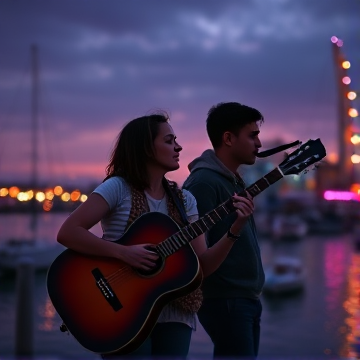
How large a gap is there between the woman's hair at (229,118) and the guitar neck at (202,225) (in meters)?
0.45

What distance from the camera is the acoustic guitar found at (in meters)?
2.37

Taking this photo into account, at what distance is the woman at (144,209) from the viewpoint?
244 cm

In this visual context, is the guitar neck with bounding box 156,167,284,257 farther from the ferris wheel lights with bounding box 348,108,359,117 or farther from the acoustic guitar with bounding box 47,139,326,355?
the ferris wheel lights with bounding box 348,108,359,117

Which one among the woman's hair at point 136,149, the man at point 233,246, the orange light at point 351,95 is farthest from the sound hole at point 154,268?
the orange light at point 351,95

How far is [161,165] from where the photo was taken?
2.58 meters

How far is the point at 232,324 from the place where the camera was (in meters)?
2.88

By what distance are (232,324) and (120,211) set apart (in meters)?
0.75

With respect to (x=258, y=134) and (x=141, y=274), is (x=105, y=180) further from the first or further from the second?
(x=258, y=134)

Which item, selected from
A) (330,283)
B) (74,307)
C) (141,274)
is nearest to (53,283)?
(74,307)

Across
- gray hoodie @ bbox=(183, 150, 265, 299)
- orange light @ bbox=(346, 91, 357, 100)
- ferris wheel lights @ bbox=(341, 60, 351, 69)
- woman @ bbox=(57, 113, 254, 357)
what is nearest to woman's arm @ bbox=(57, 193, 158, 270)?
woman @ bbox=(57, 113, 254, 357)

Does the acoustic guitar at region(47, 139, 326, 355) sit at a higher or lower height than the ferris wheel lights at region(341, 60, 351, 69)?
lower

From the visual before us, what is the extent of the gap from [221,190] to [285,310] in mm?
26389

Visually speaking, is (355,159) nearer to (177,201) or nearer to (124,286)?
(177,201)

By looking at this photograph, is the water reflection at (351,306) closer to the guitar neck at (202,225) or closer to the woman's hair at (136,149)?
the guitar neck at (202,225)
